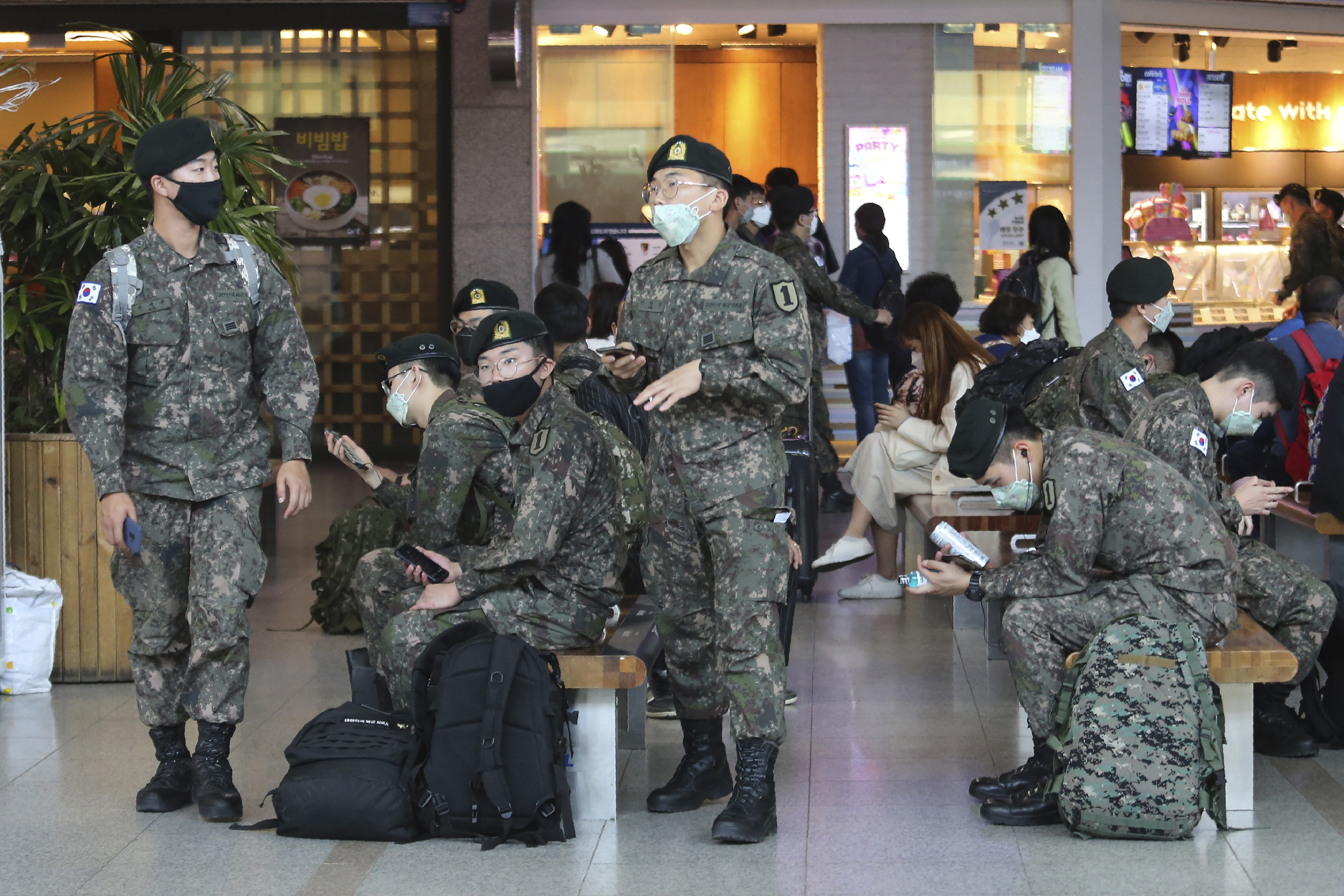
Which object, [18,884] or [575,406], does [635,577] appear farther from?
[18,884]

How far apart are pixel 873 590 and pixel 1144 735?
10.9 ft

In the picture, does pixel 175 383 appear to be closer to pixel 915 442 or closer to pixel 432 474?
pixel 432 474

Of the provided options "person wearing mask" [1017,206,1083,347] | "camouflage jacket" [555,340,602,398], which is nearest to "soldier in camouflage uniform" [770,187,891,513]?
"person wearing mask" [1017,206,1083,347]

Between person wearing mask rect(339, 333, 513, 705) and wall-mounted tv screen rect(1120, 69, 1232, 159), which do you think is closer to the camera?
person wearing mask rect(339, 333, 513, 705)

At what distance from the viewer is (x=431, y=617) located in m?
4.01

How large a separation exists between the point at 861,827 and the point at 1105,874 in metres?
0.64

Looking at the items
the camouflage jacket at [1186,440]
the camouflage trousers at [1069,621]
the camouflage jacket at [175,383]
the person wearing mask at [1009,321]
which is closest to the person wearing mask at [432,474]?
the camouflage jacket at [175,383]

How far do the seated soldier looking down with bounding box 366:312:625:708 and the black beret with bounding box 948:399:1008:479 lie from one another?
927mm

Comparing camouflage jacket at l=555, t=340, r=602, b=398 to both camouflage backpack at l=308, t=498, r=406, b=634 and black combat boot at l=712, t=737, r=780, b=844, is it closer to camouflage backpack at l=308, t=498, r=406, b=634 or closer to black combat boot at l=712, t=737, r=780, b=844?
camouflage backpack at l=308, t=498, r=406, b=634

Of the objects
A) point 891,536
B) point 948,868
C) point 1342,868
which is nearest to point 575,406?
point 948,868

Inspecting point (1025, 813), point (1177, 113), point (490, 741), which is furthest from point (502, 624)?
point (1177, 113)

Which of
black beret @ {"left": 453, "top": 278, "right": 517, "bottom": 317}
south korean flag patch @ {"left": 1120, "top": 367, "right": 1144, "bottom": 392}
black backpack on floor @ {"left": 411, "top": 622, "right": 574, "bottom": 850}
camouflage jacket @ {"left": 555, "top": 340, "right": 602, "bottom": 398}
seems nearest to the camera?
black backpack on floor @ {"left": 411, "top": 622, "right": 574, "bottom": 850}

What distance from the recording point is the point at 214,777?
13.3ft

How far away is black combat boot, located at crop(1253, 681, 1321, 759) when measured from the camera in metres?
4.49
